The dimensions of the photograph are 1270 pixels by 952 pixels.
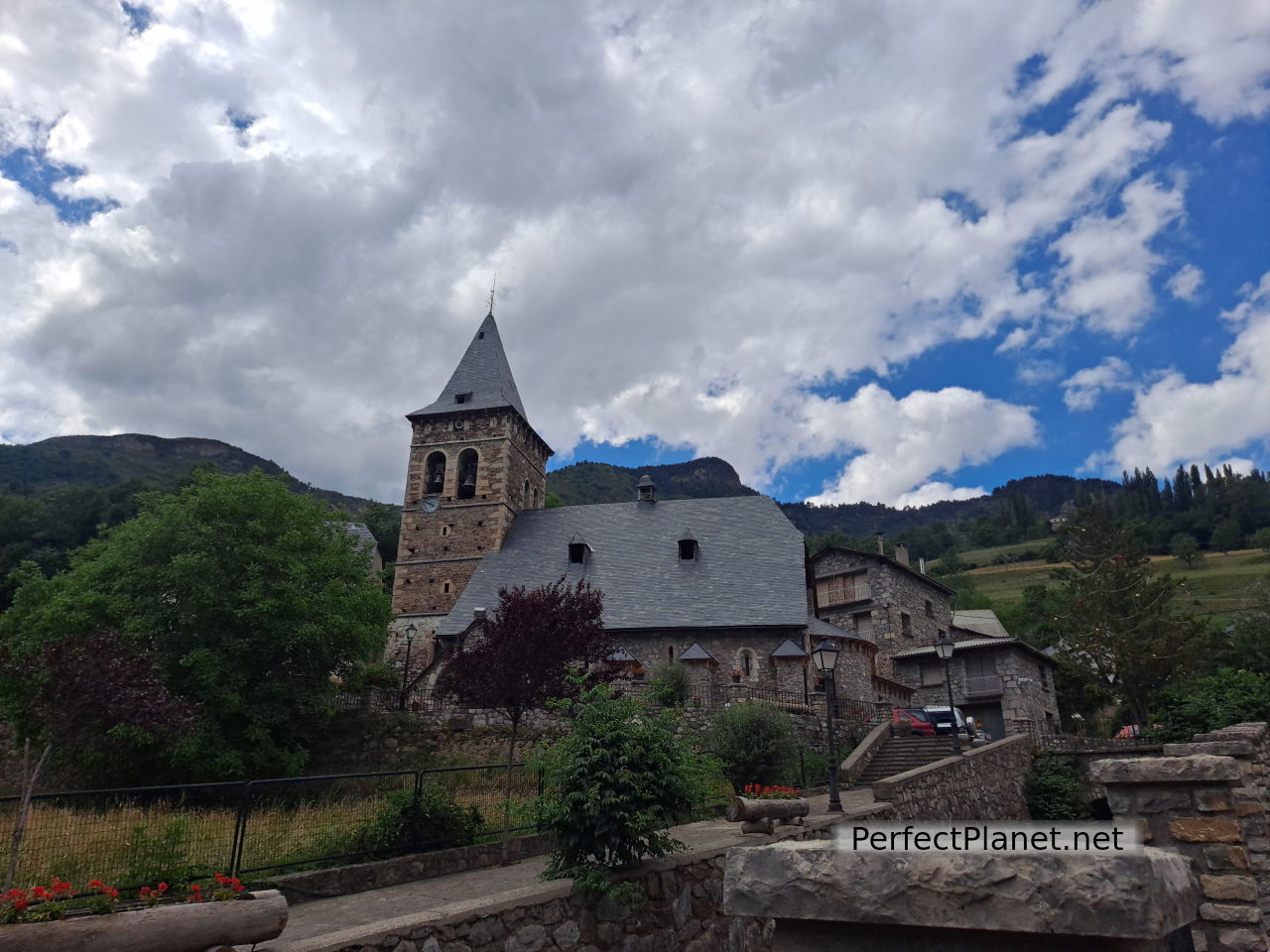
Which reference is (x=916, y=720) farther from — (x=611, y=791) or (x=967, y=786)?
(x=611, y=791)

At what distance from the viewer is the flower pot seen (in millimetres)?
4301

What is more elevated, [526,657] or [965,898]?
[526,657]

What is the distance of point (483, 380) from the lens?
41188 millimetres

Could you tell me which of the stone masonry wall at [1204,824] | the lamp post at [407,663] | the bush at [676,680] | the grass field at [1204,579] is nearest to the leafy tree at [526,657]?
the bush at [676,680]

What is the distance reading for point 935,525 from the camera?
13812cm

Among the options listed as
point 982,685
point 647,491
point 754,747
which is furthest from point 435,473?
point 982,685

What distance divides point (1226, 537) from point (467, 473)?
94314 millimetres

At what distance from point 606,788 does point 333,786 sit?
17.4 ft

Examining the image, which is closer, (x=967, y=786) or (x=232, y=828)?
(x=232, y=828)

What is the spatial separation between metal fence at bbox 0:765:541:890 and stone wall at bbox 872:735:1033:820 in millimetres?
6857

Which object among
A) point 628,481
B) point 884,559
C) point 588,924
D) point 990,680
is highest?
point 628,481

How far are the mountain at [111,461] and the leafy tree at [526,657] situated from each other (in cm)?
7037

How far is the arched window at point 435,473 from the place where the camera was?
38.6 m

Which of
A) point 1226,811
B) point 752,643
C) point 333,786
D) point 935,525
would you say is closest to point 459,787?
point 333,786
